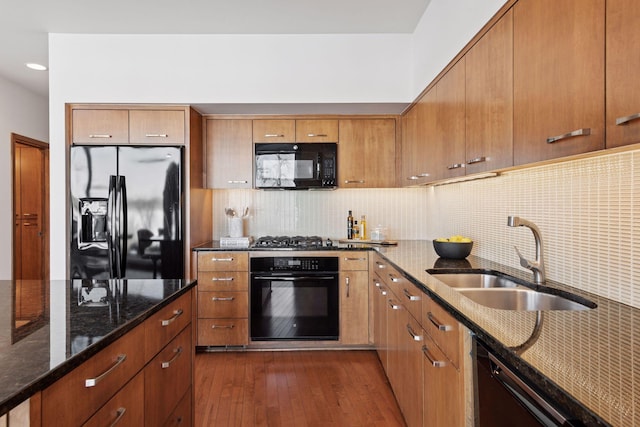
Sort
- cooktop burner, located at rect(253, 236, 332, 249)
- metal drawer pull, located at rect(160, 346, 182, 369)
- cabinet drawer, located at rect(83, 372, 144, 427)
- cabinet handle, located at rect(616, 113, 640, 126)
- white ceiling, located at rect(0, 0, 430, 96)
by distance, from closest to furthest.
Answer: cabinet handle, located at rect(616, 113, 640, 126), cabinet drawer, located at rect(83, 372, 144, 427), metal drawer pull, located at rect(160, 346, 182, 369), white ceiling, located at rect(0, 0, 430, 96), cooktop burner, located at rect(253, 236, 332, 249)

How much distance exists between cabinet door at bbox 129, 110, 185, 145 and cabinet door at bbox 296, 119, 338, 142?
1.07 meters

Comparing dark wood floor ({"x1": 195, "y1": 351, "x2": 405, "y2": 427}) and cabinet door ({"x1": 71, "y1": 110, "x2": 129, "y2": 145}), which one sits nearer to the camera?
dark wood floor ({"x1": 195, "y1": 351, "x2": 405, "y2": 427})

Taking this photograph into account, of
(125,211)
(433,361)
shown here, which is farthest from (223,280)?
(433,361)

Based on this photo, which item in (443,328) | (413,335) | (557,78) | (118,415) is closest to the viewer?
(118,415)

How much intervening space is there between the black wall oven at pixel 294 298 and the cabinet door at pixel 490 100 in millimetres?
1647

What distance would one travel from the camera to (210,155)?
339cm

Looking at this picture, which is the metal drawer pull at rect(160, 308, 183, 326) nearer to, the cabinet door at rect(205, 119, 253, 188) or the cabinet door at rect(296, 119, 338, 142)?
the cabinet door at rect(205, 119, 253, 188)

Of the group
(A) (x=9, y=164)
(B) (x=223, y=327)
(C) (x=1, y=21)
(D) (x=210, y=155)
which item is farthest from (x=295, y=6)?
(A) (x=9, y=164)

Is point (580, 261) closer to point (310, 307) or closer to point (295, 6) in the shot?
point (310, 307)

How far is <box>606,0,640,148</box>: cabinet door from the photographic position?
0.91 meters

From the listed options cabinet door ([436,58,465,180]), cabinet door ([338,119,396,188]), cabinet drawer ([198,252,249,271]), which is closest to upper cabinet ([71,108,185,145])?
cabinet drawer ([198,252,249,271])

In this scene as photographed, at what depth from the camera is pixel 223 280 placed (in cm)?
311

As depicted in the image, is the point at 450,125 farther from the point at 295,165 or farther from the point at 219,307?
the point at 219,307

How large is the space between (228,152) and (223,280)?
1.21m
